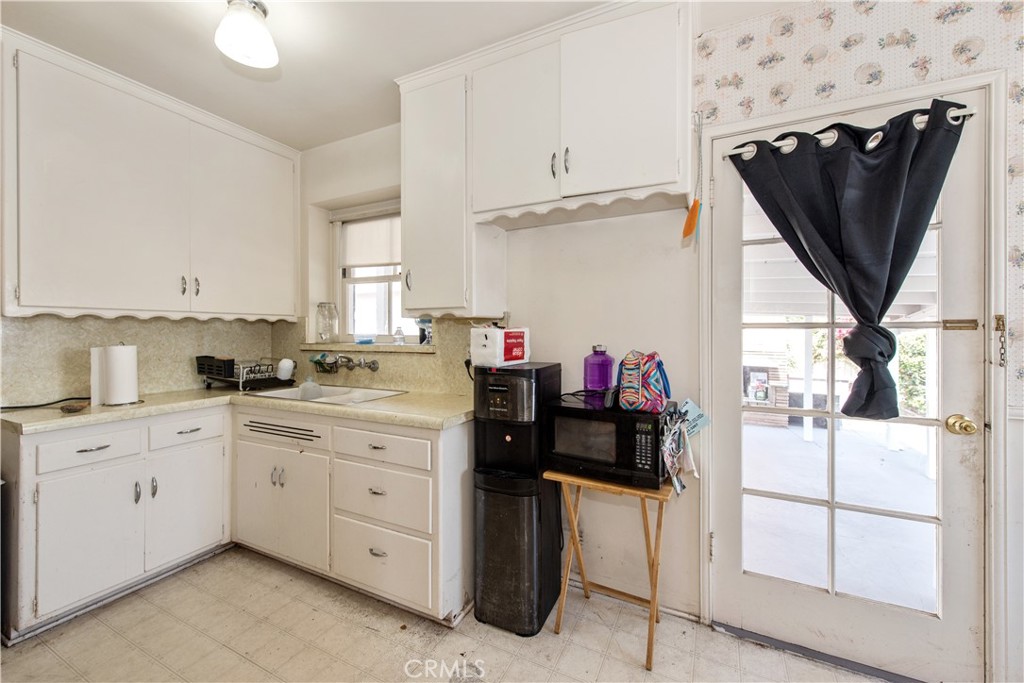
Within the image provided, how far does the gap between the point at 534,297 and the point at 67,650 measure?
2.42m

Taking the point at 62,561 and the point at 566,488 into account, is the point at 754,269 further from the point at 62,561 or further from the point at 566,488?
the point at 62,561

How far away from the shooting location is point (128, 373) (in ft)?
6.86

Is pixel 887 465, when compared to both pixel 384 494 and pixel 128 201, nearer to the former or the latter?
pixel 384 494

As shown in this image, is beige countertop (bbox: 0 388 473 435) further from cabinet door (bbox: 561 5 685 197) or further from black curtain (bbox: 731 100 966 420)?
black curtain (bbox: 731 100 966 420)

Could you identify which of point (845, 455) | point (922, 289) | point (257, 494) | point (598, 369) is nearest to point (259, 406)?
point (257, 494)

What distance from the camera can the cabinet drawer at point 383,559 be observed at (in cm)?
179

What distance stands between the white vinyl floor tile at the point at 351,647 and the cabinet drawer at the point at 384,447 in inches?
28.1

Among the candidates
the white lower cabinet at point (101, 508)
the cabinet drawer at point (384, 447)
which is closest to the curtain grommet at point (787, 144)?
the cabinet drawer at point (384, 447)

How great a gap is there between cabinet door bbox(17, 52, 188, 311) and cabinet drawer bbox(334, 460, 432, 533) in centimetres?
140

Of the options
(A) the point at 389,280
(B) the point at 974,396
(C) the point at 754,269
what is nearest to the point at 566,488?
(C) the point at 754,269

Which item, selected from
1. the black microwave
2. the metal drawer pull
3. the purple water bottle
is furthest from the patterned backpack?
the metal drawer pull

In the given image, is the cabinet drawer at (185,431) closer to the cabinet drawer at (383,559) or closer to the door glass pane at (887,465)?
the cabinet drawer at (383,559)

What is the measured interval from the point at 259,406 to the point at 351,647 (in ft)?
4.17

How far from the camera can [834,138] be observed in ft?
5.04
